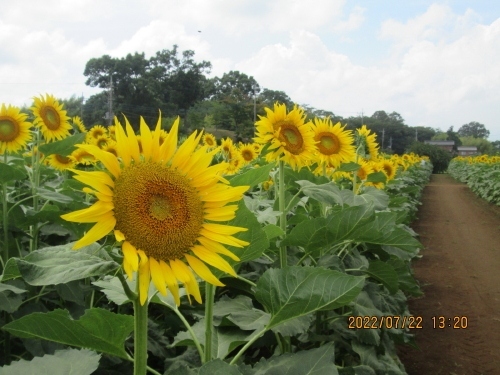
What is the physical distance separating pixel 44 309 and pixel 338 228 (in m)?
1.26

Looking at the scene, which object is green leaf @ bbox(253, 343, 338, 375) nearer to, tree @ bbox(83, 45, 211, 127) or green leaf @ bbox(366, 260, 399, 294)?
green leaf @ bbox(366, 260, 399, 294)

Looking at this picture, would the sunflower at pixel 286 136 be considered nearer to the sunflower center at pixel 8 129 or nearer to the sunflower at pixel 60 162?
the sunflower center at pixel 8 129

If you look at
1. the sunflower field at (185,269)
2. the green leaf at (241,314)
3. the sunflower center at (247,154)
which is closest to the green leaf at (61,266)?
the sunflower field at (185,269)

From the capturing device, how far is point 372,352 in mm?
2426

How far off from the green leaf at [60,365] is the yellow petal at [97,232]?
349 mm

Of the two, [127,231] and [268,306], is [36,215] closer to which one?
[268,306]

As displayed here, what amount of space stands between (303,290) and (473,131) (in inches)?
4088

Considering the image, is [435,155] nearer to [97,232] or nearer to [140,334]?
[140,334]

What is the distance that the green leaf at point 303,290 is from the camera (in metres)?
1.44

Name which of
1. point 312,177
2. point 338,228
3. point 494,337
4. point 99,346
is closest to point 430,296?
point 494,337

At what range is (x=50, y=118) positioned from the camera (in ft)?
12.8

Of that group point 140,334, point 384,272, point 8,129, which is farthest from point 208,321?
point 8,129

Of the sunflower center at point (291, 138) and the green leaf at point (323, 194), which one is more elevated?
the sunflower center at point (291, 138)
